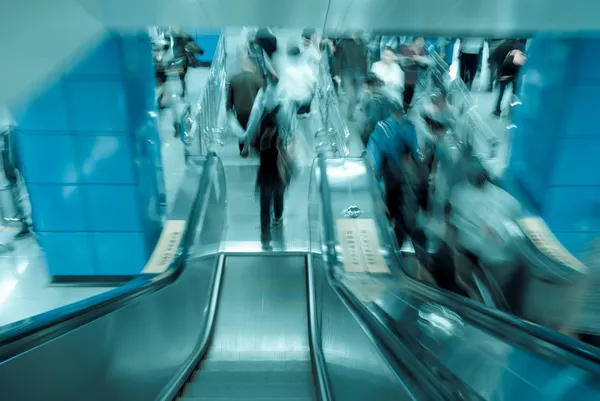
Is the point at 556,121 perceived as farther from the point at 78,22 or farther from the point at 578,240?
the point at 78,22

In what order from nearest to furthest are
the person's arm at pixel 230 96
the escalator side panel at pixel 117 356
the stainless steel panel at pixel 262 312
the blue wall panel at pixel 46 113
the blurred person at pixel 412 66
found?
the escalator side panel at pixel 117 356
the stainless steel panel at pixel 262 312
the blue wall panel at pixel 46 113
the person's arm at pixel 230 96
the blurred person at pixel 412 66

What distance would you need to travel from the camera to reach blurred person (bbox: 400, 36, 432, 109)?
8375 mm

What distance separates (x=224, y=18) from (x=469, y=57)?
7.28m

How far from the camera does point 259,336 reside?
14.1 ft

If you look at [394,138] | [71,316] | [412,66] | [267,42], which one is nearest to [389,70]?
[412,66]

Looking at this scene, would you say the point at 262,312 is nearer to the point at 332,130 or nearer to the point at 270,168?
the point at 270,168

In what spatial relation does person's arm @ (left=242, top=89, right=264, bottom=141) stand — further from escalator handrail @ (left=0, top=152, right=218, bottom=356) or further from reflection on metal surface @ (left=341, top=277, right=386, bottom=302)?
reflection on metal surface @ (left=341, top=277, right=386, bottom=302)

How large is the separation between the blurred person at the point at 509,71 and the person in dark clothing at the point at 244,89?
174 inches

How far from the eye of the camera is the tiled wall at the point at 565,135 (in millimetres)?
4984

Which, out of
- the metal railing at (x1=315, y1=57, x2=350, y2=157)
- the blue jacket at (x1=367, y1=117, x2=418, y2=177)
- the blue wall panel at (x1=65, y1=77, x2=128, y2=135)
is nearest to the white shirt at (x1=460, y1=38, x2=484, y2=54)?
the metal railing at (x1=315, y1=57, x2=350, y2=157)

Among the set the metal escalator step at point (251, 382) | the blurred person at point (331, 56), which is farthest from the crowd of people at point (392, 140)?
the blurred person at point (331, 56)

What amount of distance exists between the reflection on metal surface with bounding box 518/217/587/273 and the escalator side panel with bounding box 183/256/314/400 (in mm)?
2200

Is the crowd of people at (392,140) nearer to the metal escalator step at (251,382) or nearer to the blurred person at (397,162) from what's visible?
the blurred person at (397,162)

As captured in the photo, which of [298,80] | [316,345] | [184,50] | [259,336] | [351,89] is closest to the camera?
[316,345]
